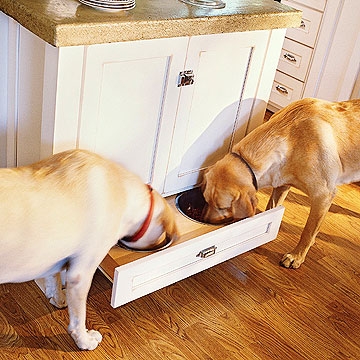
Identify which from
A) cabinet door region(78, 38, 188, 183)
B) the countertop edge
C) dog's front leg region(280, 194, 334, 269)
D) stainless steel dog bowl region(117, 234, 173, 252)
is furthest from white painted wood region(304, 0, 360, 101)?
stainless steel dog bowl region(117, 234, 173, 252)

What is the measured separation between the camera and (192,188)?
2430 millimetres

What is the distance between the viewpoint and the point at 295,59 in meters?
3.36

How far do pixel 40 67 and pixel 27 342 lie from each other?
2.84 ft

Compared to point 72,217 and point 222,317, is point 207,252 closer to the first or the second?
point 222,317

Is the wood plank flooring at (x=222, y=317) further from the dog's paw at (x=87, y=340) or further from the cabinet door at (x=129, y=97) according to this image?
the cabinet door at (x=129, y=97)

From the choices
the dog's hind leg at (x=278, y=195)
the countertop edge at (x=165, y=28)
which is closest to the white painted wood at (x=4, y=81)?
the countertop edge at (x=165, y=28)

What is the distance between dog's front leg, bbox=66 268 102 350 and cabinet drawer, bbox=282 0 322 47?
217 centimetres

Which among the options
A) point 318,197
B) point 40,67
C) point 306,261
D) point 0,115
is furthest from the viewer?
point 306,261

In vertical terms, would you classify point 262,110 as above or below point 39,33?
below

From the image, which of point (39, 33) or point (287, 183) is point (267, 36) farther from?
point (39, 33)

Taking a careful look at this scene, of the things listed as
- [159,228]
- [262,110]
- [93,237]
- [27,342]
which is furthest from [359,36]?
[27,342]

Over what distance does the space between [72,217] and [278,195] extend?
120 centimetres

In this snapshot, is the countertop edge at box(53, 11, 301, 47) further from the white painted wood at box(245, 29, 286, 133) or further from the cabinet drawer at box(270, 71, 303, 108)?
the cabinet drawer at box(270, 71, 303, 108)

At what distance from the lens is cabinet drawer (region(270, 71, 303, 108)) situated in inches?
134
